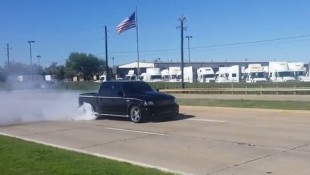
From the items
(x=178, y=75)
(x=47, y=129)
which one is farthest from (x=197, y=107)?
(x=178, y=75)

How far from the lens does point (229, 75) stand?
7000cm

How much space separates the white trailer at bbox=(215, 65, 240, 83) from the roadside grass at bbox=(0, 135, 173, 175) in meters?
58.4

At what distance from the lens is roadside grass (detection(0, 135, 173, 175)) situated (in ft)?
25.6

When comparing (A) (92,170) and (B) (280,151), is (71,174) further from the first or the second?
(B) (280,151)

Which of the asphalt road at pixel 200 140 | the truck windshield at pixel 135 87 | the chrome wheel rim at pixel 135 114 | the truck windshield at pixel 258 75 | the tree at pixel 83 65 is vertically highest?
the tree at pixel 83 65

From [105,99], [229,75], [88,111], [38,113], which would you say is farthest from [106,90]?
[229,75]

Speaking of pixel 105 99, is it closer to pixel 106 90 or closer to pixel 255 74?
pixel 106 90

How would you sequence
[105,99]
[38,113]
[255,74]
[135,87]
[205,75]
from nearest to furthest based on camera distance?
[135,87] → [105,99] → [38,113] → [255,74] → [205,75]

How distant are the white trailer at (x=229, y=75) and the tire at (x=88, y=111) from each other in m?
49.1

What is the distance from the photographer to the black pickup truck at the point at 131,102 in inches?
677

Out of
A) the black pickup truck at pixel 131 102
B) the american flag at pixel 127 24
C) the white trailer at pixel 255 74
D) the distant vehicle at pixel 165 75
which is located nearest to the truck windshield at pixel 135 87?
the black pickup truck at pixel 131 102

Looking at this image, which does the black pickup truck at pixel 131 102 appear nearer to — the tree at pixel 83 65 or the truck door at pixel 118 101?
the truck door at pixel 118 101

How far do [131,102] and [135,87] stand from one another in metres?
1.03

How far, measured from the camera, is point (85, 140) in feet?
42.2
